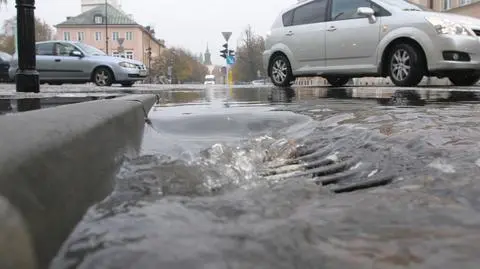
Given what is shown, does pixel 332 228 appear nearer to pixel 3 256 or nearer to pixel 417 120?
pixel 3 256

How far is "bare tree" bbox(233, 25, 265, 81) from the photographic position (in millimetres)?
64188

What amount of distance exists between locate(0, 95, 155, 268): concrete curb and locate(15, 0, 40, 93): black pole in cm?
516

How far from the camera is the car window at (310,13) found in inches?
390

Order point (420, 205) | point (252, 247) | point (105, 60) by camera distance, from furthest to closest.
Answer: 1. point (105, 60)
2. point (420, 205)
3. point (252, 247)

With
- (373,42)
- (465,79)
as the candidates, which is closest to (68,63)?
(373,42)

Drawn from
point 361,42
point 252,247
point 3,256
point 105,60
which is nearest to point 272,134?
point 252,247

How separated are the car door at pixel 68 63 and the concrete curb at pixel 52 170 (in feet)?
47.3

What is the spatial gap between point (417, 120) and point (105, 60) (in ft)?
44.9

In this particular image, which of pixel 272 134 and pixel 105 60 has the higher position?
pixel 105 60

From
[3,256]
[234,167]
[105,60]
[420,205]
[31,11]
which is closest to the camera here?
[3,256]

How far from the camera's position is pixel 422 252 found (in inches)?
57.2

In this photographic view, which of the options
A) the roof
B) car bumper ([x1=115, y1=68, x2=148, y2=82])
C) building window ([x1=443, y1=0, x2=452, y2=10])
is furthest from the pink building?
car bumper ([x1=115, y1=68, x2=148, y2=82])

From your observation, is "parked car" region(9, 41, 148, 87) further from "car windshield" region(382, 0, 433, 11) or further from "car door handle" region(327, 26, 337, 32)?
"car windshield" region(382, 0, 433, 11)

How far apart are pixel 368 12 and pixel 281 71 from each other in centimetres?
296
